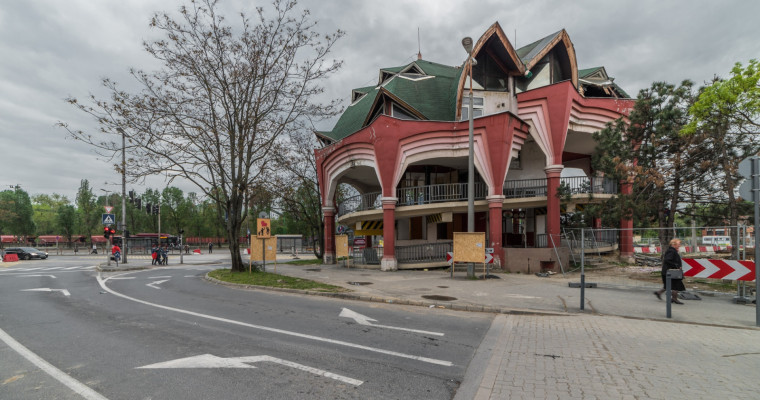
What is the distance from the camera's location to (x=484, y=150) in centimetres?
1855

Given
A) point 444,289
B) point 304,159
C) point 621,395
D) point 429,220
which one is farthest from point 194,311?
point 304,159

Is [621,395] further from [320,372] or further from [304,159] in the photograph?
[304,159]

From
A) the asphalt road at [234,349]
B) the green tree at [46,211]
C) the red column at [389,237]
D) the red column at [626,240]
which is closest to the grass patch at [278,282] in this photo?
the asphalt road at [234,349]

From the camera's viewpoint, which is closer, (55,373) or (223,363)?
(55,373)

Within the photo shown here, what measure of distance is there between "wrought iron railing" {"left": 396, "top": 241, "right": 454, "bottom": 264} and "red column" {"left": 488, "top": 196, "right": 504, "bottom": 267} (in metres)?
2.46

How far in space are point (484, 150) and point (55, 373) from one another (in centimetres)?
1779

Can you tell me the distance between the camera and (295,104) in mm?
18422

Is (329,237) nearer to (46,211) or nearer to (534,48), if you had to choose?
(534,48)

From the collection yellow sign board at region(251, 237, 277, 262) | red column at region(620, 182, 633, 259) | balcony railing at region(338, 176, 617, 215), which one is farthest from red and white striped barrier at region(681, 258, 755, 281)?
yellow sign board at region(251, 237, 277, 262)

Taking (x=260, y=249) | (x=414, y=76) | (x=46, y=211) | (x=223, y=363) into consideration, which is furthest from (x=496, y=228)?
(x=46, y=211)

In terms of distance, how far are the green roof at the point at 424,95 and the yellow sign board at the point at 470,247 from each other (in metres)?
9.33

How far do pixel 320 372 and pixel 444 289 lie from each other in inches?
320

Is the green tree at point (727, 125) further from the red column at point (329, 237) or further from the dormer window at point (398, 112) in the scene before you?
the red column at point (329, 237)

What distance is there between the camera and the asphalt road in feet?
13.2
